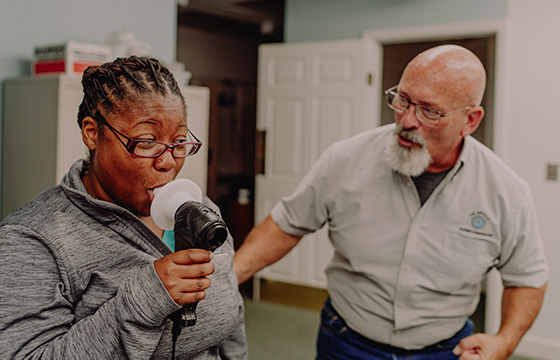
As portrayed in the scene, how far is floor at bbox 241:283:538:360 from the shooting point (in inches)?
130

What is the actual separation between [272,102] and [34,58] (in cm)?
234

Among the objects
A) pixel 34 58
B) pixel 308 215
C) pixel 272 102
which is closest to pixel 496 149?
pixel 272 102

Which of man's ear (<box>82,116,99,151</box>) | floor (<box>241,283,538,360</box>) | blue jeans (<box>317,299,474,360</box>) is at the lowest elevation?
floor (<box>241,283,538,360</box>)

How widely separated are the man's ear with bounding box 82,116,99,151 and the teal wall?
10.8ft

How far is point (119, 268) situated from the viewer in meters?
0.85

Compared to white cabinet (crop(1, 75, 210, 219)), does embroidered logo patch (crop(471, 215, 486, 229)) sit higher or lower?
lower

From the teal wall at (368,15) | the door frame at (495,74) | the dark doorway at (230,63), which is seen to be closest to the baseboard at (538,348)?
the door frame at (495,74)

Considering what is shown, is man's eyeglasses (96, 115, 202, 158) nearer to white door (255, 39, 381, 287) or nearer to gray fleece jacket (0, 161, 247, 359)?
gray fleece jacket (0, 161, 247, 359)

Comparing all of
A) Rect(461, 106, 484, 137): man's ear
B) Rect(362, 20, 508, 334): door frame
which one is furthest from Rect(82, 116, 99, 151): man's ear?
Rect(362, 20, 508, 334): door frame

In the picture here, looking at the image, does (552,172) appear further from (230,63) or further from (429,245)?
(230,63)

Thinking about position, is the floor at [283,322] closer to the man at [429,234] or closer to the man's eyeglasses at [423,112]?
the man at [429,234]

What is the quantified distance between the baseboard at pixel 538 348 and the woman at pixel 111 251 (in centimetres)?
305

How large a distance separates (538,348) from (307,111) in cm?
236

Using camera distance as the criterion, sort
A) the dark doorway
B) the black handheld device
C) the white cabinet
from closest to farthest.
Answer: the black handheld device < the white cabinet < the dark doorway
